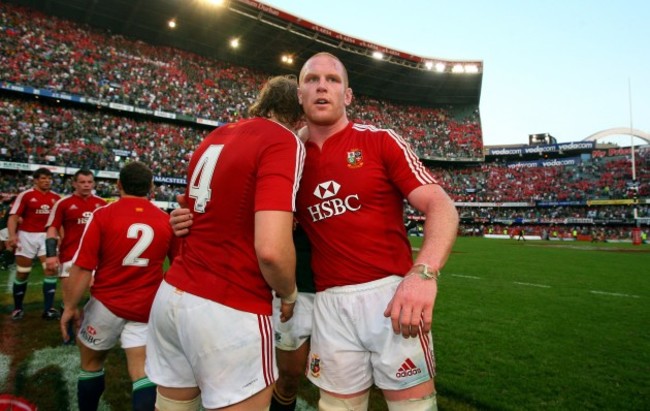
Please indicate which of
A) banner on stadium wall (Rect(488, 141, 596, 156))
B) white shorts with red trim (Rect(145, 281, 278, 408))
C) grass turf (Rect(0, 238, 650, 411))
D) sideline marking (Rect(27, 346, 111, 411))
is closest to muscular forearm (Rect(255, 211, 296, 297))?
white shorts with red trim (Rect(145, 281, 278, 408))

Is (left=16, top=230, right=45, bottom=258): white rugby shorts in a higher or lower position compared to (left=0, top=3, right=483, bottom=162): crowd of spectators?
lower

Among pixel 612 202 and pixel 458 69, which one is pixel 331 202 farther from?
pixel 612 202

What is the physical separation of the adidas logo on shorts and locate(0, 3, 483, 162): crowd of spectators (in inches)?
1351

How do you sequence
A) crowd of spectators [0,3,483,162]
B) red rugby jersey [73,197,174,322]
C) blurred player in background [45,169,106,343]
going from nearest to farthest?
red rugby jersey [73,197,174,322]
blurred player in background [45,169,106,343]
crowd of spectators [0,3,483,162]

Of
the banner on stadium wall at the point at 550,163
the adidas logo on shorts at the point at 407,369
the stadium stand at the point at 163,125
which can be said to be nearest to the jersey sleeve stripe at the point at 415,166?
the adidas logo on shorts at the point at 407,369

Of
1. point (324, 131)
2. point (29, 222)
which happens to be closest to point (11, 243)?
point (29, 222)

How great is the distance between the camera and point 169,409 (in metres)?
1.85

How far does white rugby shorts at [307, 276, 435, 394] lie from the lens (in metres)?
1.88

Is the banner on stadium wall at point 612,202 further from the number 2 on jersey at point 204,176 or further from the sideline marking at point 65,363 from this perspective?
the number 2 on jersey at point 204,176

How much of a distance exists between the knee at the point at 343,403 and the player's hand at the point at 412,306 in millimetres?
628

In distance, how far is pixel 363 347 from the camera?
6.68ft

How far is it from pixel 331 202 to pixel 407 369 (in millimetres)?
929

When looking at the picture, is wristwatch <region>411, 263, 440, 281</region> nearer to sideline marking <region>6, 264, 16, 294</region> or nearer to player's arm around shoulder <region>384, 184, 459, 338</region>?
player's arm around shoulder <region>384, 184, 459, 338</region>

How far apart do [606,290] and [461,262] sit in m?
6.38
